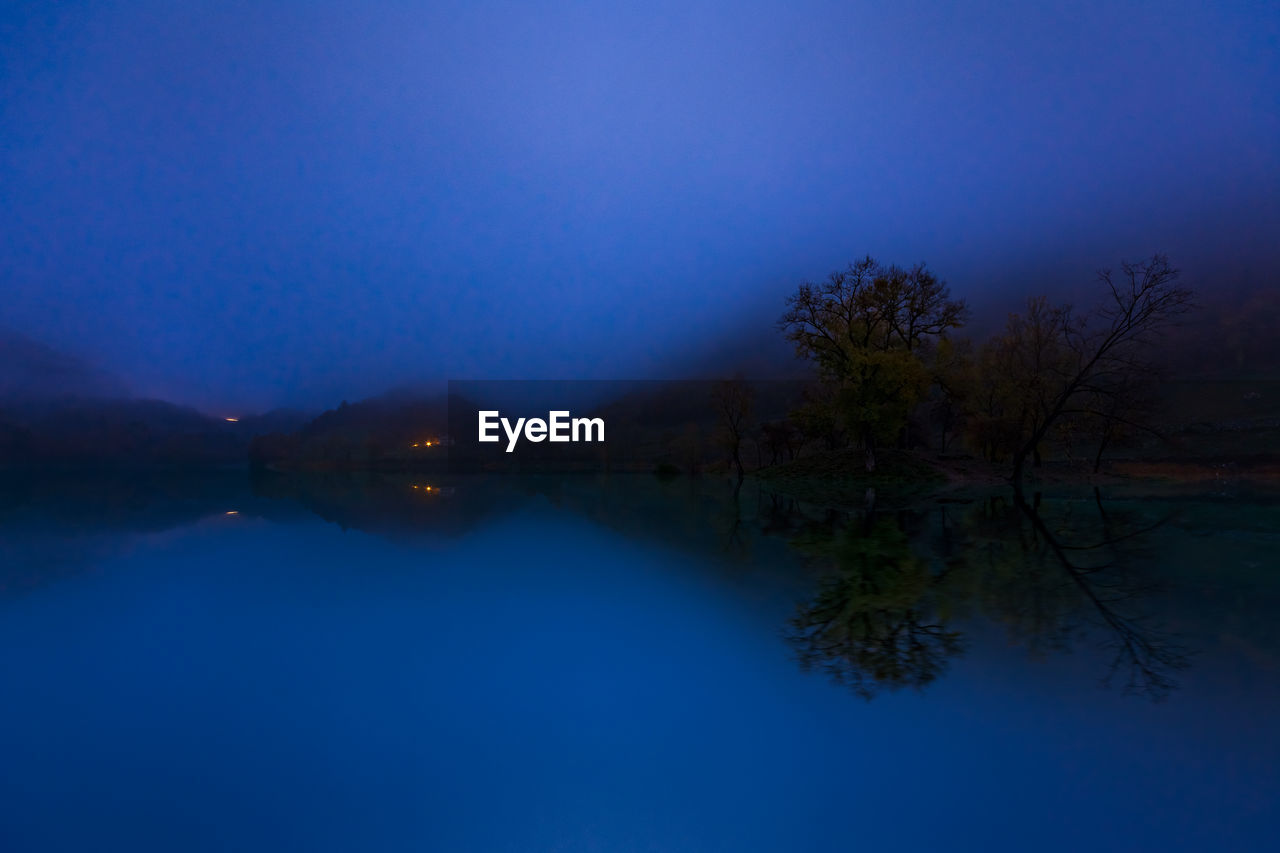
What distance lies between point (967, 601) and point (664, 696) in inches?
312

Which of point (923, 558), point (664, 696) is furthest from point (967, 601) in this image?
point (664, 696)

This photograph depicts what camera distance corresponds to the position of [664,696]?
342 inches

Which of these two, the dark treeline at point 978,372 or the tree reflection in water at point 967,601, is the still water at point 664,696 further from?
the dark treeline at point 978,372

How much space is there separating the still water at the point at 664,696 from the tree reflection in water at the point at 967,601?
94 mm

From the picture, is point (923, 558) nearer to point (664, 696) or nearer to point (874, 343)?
point (664, 696)

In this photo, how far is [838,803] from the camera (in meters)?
6.02

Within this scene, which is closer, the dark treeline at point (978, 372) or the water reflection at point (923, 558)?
the water reflection at point (923, 558)

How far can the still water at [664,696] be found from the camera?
240 inches

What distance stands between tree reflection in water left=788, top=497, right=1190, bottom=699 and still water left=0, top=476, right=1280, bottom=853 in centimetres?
9

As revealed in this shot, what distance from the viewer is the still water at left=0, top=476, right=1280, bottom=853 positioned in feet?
20.0

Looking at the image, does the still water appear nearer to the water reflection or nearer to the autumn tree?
the water reflection

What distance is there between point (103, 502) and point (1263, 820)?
193 ft

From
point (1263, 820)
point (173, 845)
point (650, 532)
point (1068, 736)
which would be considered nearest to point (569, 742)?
point (173, 845)

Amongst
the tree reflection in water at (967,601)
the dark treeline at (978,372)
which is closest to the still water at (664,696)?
the tree reflection in water at (967,601)
